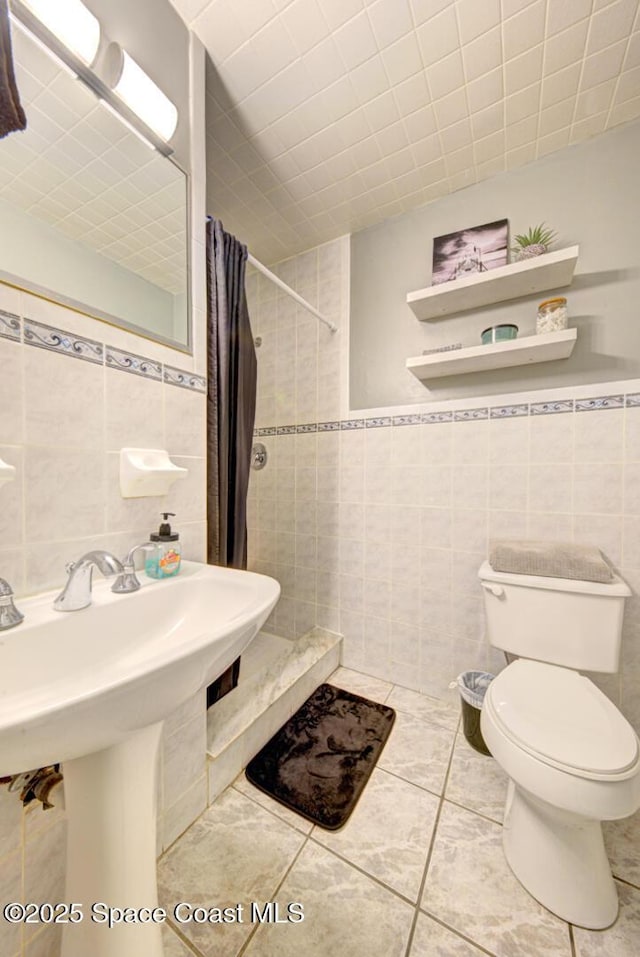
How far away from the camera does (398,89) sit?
3.82ft

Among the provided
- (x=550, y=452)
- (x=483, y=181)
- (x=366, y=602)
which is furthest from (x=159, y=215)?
(x=366, y=602)

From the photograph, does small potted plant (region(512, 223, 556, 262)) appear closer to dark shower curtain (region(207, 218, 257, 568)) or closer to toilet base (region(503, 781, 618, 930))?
dark shower curtain (region(207, 218, 257, 568))

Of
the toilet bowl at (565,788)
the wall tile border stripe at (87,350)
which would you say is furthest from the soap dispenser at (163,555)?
the toilet bowl at (565,788)

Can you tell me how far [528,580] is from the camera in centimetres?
120

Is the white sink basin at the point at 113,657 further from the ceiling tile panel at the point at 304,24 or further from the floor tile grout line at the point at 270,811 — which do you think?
the ceiling tile panel at the point at 304,24

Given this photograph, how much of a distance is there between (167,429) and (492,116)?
158cm

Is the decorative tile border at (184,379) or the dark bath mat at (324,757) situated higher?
the decorative tile border at (184,379)

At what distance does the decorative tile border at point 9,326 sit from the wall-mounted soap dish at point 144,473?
11.5 inches

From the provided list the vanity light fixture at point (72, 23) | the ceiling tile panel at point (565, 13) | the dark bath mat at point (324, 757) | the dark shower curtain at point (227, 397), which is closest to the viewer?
the vanity light fixture at point (72, 23)

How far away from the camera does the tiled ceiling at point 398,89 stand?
3.27 feet

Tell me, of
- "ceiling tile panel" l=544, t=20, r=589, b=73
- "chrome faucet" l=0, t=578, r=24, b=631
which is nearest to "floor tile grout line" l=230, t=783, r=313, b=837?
"chrome faucet" l=0, t=578, r=24, b=631

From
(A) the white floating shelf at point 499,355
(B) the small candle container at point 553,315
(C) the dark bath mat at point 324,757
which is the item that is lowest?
(C) the dark bath mat at point 324,757

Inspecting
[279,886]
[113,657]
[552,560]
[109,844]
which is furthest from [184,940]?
[552,560]

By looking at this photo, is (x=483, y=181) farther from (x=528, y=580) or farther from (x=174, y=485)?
(x=174, y=485)
